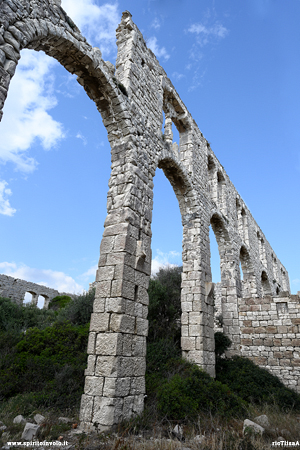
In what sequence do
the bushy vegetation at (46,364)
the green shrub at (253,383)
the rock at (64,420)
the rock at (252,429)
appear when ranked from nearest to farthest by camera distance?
the rock at (252,429)
the rock at (64,420)
the bushy vegetation at (46,364)
the green shrub at (253,383)

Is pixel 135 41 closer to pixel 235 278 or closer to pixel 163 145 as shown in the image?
pixel 163 145

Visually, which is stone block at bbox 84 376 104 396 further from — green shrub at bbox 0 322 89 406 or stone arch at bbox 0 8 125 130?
stone arch at bbox 0 8 125 130

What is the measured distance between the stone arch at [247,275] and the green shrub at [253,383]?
5.22m

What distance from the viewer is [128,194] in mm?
5945

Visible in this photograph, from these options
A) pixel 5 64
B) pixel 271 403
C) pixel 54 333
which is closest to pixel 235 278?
pixel 271 403

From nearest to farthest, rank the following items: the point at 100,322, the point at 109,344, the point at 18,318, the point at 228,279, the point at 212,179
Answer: the point at 109,344
the point at 100,322
the point at 228,279
the point at 18,318
the point at 212,179

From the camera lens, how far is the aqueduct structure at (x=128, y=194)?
4664mm

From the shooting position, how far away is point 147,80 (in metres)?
7.98

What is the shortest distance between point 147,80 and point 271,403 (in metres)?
8.77

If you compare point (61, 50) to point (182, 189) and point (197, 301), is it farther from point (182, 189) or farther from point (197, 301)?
point (197, 301)

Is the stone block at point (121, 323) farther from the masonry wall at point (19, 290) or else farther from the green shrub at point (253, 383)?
the masonry wall at point (19, 290)

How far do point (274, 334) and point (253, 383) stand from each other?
2413 mm

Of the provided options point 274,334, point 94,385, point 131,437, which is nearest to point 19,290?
point 274,334

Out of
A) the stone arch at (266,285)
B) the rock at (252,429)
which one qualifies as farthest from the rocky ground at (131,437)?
the stone arch at (266,285)
